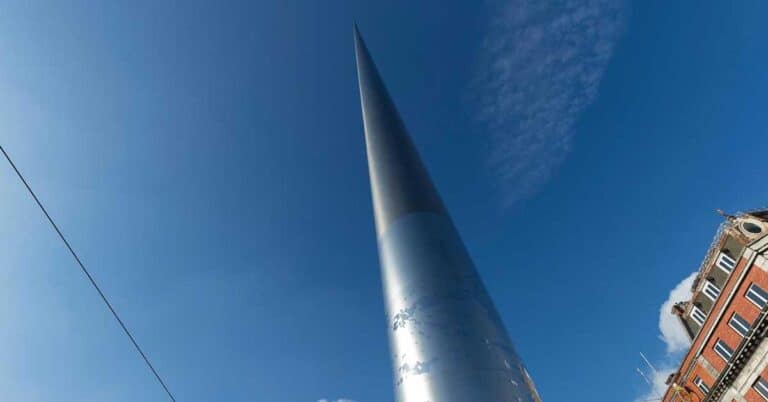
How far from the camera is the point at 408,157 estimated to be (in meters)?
9.30

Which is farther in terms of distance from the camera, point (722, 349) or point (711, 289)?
point (711, 289)

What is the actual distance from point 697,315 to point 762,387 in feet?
51.3

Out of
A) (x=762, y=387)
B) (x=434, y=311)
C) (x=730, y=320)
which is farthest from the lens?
(x=730, y=320)

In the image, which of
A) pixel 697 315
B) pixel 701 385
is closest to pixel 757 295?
pixel 697 315

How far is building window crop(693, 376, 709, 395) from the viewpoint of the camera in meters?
52.3

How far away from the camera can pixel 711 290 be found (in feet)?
180

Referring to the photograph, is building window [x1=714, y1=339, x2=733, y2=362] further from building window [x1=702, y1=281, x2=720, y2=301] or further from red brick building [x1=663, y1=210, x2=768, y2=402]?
building window [x1=702, y1=281, x2=720, y2=301]

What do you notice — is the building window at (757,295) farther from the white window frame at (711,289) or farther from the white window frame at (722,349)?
the white window frame at (711,289)

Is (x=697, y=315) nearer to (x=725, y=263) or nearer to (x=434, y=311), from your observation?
(x=725, y=263)

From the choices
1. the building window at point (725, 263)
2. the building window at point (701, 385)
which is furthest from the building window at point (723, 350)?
the building window at point (725, 263)

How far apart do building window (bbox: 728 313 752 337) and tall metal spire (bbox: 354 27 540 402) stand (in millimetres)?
54741

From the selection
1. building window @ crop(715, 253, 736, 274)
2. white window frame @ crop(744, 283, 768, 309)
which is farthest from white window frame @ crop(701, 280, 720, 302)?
white window frame @ crop(744, 283, 768, 309)

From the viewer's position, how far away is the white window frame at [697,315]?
56469 mm

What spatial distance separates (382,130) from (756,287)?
54.1 metres
